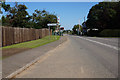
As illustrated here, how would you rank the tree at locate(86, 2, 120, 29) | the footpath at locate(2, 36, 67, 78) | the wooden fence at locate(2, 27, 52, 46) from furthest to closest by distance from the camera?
the tree at locate(86, 2, 120, 29) → the wooden fence at locate(2, 27, 52, 46) → the footpath at locate(2, 36, 67, 78)

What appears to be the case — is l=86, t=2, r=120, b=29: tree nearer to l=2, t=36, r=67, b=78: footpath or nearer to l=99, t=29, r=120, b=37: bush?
l=99, t=29, r=120, b=37: bush

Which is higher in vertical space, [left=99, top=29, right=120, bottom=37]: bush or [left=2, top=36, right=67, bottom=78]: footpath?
[left=99, top=29, right=120, bottom=37]: bush

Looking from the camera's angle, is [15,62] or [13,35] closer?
[15,62]

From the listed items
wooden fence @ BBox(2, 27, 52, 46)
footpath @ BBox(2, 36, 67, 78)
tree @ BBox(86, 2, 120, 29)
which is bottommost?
footpath @ BBox(2, 36, 67, 78)

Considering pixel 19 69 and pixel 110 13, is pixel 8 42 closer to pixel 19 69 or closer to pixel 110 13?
pixel 19 69

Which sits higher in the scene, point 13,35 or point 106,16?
point 106,16

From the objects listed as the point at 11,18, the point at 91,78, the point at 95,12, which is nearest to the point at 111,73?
the point at 91,78

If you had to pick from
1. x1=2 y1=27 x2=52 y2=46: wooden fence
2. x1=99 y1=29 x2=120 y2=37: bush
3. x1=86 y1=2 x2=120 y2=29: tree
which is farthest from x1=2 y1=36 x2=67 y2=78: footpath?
x1=86 y1=2 x2=120 y2=29: tree

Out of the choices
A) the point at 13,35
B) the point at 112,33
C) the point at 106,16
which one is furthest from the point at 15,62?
the point at 106,16

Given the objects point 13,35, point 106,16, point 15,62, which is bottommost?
point 15,62

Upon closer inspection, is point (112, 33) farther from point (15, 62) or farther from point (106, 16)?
point (15, 62)

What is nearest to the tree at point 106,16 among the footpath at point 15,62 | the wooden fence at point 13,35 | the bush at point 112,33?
the bush at point 112,33

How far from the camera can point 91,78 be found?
16.7ft

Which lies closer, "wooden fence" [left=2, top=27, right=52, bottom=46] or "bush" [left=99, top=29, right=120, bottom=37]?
"wooden fence" [left=2, top=27, right=52, bottom=46]
